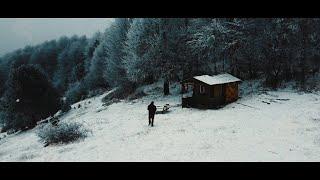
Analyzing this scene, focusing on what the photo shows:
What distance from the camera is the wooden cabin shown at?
100ft

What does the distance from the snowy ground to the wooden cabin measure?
113 centimetres

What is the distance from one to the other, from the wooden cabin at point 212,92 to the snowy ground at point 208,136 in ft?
3.72

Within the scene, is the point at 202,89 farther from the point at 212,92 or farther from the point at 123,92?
the point at 123,92

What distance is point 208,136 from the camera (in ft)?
65.3

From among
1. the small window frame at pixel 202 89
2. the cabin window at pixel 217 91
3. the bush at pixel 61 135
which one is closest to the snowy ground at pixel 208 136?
the bush at pixel 61 135

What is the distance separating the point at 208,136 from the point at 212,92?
11.2 metres

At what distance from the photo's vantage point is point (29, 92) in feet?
129

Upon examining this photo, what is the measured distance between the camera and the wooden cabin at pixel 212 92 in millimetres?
30547

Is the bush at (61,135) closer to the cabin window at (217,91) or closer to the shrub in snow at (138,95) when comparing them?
the cabin window at (217,91)

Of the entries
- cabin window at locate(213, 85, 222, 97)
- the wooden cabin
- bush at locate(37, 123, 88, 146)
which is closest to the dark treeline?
the wooden cabin

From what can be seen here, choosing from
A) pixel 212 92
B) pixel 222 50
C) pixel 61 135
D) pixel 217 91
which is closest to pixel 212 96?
pixel 212 92

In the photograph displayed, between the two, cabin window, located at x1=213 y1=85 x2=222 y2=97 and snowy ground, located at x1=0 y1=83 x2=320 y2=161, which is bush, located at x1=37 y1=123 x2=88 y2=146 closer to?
snowy ground, located at x1=0 y1=83 x2=320 y2=161
